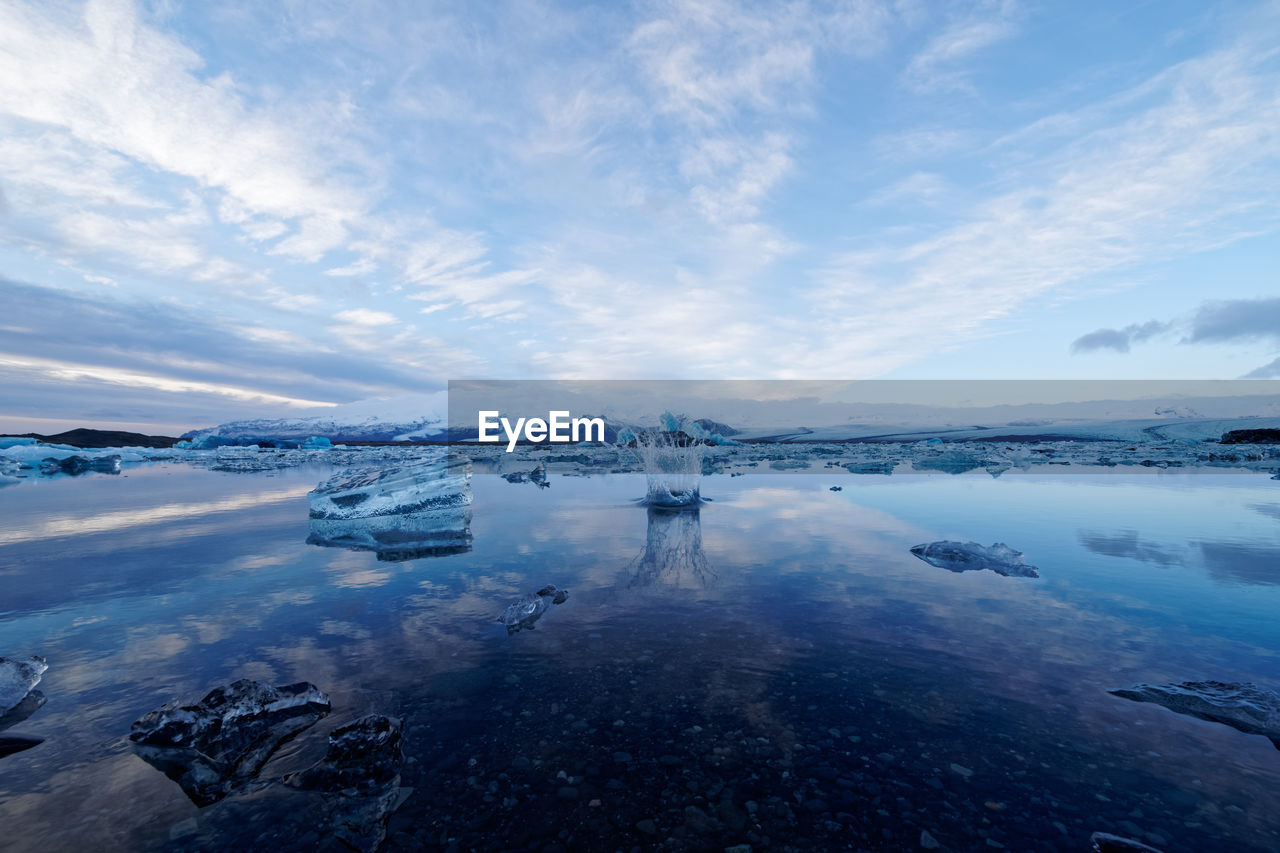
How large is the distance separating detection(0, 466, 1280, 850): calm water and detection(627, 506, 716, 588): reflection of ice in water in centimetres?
10

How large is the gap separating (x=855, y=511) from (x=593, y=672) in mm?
11141

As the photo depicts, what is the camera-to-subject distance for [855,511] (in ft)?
45.1

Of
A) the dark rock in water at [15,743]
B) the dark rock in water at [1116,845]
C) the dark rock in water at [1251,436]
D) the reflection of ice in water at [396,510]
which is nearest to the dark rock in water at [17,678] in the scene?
the dark rock in water at [15,743]

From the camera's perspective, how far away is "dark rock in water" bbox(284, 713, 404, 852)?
271cm

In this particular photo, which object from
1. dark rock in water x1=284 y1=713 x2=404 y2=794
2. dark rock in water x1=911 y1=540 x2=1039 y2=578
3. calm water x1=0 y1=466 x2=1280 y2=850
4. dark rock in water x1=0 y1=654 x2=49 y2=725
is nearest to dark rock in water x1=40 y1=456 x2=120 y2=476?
calm water x1=0 y1=466 x2=1280 y2=850

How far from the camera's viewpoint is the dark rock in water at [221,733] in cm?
314

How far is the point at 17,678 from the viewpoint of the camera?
423 centimetres

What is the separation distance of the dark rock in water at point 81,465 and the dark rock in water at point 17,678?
3492 cm

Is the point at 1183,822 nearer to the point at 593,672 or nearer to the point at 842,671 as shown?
the point at 842,671

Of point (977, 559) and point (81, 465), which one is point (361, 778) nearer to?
point (977, 559)

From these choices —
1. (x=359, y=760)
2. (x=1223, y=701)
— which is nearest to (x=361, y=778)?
(x=359, y=760)

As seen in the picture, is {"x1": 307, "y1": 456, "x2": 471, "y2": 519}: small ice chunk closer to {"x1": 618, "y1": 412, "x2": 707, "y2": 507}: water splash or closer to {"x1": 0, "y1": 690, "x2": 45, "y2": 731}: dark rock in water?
{"x1": 618, "y1": 412, "x2": 707, "y2": 507}: water splash

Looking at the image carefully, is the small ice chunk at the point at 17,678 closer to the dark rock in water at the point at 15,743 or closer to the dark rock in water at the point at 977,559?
the dark rock in water at the point at 15,743

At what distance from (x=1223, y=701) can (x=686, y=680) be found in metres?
3.97
